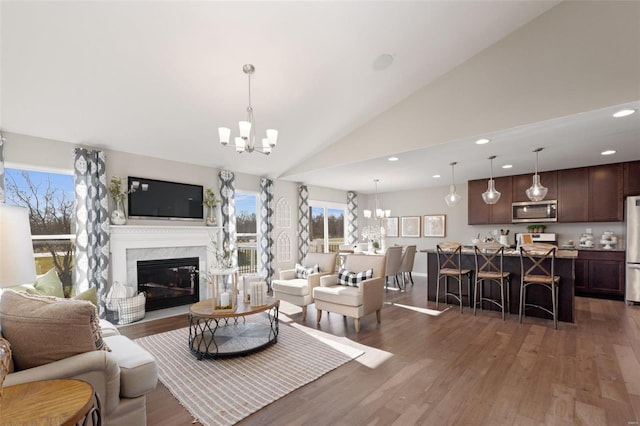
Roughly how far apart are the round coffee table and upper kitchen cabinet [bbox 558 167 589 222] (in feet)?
21.0

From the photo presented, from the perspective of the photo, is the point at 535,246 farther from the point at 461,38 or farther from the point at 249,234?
the point at 249,234

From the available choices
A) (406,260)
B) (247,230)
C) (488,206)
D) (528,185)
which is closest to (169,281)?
(247,230)

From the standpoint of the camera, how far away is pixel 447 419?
2162 mm

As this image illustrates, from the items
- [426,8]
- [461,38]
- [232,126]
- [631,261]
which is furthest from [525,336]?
[232,126]

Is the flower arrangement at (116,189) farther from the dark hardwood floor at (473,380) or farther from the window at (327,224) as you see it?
the window at (327,224)

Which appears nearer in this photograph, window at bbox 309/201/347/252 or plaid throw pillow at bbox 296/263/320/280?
plaid throw pillow at bbox 296/263/320/280

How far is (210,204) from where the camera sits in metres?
5.76

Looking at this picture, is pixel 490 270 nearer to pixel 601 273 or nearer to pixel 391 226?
pixel 601 273

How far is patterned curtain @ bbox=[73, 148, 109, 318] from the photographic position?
429 centimetres

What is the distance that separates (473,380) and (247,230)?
5.24 meters

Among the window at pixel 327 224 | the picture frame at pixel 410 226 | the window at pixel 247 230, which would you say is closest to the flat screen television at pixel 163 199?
the window at pixel 247 230

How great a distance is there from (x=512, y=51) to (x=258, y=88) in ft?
10.6

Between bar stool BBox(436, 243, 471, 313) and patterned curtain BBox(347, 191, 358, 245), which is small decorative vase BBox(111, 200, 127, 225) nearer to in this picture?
bar stool BBox(436, 243, 471, 313)

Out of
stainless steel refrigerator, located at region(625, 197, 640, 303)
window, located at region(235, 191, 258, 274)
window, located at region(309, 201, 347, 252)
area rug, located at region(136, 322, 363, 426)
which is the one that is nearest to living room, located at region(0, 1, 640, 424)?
area rug, located at region(136, 322, 363, 426)
